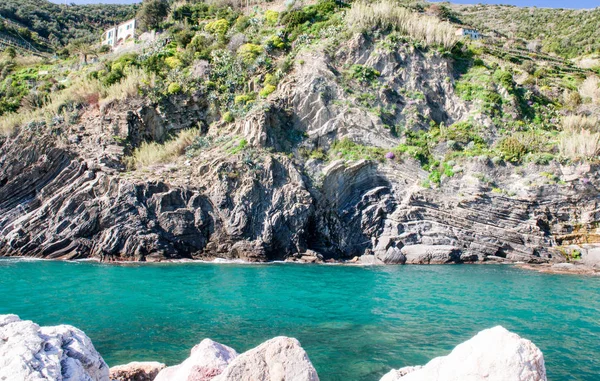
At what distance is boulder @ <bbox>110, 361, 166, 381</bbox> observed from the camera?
21.1 feet

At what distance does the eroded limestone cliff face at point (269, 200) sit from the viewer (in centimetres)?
2467

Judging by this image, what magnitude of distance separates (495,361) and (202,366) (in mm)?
3777

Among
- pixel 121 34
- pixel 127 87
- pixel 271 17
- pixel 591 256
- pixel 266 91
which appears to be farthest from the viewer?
pixel 121 34

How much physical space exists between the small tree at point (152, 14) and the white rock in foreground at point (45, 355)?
47.3 metres

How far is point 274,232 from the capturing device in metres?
25.6

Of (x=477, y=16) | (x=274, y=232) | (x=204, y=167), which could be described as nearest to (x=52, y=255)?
(x=204, y=167)

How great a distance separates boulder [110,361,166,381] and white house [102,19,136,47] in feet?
160

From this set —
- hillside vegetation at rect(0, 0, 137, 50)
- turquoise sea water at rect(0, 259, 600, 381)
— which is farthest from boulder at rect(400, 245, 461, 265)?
hillside vegetation at rect(0, 0, 137, 50)

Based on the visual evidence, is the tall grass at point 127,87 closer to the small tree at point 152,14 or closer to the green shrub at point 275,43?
the green shrub at point 275,43

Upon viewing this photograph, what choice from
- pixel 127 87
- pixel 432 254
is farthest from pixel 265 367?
pixel 127 87

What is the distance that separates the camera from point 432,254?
25734mm

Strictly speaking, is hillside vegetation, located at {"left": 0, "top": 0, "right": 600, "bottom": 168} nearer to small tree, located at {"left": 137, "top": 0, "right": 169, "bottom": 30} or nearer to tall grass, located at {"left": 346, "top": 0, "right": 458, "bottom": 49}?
tall grass, located at {"left": 346, "top": 0, "right": 458, "bottom": 49}

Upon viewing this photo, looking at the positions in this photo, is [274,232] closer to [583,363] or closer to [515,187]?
[515,187]

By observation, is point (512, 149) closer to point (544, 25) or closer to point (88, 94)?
point (88, 94)
